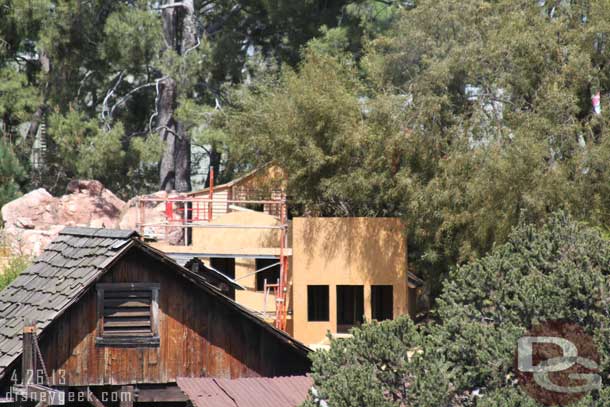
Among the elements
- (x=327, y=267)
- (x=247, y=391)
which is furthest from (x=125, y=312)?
(x=327, y=267)

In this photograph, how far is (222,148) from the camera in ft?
123

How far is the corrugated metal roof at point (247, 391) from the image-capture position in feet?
59.2

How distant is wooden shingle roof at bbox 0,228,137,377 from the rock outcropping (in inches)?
566

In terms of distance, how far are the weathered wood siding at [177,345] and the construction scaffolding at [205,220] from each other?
326 inches

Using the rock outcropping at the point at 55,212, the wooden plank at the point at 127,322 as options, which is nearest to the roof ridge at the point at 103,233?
the wooden plank at the point at 127,322

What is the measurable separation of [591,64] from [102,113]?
18.6 meters

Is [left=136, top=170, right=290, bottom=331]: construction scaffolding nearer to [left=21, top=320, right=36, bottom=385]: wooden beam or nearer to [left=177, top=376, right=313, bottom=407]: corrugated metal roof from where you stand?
[left=177, top=376, right=313, bottom=407]: corrugated metal roof

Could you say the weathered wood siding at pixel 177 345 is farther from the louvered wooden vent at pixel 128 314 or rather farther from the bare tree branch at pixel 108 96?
the bare tree branch at pixel 108 96

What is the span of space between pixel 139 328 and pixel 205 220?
48.9 feet

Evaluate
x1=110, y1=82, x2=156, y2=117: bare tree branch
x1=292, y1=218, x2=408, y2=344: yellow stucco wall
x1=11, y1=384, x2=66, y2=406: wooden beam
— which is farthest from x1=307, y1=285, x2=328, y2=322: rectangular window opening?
x1=11, y1=384, x2=66, y2=406: wooden beam

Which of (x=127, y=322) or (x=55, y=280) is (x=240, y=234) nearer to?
(x=55, y=280)

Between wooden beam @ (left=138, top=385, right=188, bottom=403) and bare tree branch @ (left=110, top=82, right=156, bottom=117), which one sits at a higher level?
bare tree branch @ (left=110, top=82, right=156, bottom=117)

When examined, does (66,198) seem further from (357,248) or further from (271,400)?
(271,400)

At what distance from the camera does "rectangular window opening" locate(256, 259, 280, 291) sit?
108 ft
